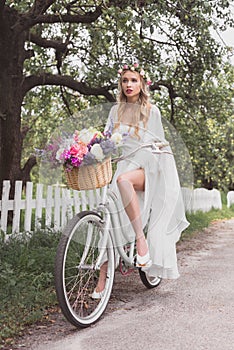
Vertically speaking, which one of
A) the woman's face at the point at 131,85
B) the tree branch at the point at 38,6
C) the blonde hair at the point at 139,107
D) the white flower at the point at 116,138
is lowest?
the white flower at the point at 116,138

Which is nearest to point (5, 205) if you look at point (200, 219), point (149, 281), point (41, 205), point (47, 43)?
point (41, 205)

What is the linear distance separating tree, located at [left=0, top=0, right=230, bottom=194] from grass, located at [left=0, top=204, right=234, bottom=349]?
9.75 ft

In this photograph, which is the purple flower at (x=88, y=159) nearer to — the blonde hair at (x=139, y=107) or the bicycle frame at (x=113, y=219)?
the bicycle frame at (x=113, y=219)

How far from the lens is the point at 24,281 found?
521 cm

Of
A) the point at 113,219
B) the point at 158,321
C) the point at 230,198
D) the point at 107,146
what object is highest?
the point at 107,146

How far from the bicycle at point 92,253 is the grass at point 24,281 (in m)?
0.32

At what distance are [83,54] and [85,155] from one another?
7278 millimetres

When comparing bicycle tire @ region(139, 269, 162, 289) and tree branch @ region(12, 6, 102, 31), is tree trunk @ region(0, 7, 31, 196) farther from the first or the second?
bicycle tire @ region(139, 269, 162, 289)

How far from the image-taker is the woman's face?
17.0 ft

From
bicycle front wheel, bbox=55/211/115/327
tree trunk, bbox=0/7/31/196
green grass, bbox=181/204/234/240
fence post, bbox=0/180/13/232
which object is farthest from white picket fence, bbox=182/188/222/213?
bicycle front wheel, bbox=55/211/115/327

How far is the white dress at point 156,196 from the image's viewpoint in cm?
511

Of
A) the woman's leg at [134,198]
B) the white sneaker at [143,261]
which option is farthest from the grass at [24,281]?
the woman's leg at [134,198]

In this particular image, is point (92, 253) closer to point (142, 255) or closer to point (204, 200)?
point (142, 255)

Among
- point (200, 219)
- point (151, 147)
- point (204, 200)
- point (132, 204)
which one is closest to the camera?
point (132, 204)
